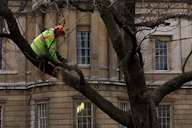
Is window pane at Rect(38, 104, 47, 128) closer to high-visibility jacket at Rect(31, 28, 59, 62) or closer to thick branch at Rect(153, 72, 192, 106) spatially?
high-visibility jacket at Rect(31, 28, 59, 62)

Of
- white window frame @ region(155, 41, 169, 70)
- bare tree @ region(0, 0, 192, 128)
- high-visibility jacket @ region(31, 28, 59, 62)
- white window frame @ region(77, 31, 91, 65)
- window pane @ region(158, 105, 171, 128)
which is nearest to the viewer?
bare tree @ region(0, 0, 192, 128)

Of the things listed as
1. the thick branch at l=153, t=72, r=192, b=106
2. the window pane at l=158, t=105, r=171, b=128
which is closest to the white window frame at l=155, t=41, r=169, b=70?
the window pane at l=158, t=105, r=171, b=128

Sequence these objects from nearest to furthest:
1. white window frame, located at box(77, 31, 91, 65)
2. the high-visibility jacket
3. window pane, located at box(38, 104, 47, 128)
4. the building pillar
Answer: the high-visibility jacket < the building pillar < white window frame, located at box(77, 31, 91, 65) < window pane, located at box(38, 104, 47, 128)

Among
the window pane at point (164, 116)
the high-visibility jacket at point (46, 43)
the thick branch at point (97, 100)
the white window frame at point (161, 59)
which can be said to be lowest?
the window pane at point (164, 116)

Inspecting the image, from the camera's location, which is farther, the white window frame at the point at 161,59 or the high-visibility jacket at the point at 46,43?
the white window frame at the point at 161,59

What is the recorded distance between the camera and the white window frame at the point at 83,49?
27.7 meters

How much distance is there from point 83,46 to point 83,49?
0.21m

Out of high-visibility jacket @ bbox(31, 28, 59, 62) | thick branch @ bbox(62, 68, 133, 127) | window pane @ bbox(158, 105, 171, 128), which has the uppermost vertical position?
high-visibility jacket @ bbox(31, 28, 59, 62)

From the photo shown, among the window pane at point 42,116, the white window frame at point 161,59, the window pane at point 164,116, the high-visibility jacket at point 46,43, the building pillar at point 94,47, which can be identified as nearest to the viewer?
the high-visibility jacket at point 46,43

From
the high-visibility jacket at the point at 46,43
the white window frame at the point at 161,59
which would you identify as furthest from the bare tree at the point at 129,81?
the white window frame at the point at 161,59

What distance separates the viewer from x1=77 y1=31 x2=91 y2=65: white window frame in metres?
27.7

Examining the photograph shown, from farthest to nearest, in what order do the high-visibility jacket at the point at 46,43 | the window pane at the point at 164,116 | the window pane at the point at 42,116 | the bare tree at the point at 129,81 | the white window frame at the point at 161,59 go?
the white window frame at the point at 161,59
the window pane at the point at 164,116
the window pane at the point at 42,116
the high-visibility jacket at the point at 46,43
the bare tree at the point at 129,81

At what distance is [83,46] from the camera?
27906 mm

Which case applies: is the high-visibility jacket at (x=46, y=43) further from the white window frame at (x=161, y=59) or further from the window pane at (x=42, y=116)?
the white window frame at (x=161, y=59)
